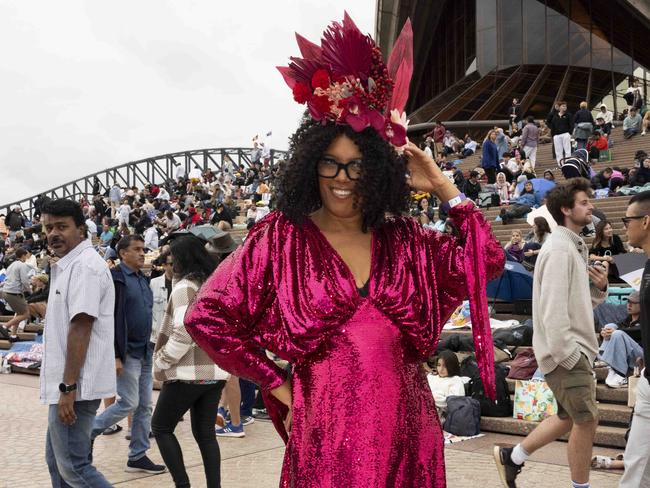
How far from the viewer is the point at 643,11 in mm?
32312

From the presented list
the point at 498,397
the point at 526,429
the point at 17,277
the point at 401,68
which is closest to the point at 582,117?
the point at 17,277

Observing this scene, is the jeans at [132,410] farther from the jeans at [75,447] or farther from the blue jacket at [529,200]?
the blue jacket at [529,200]

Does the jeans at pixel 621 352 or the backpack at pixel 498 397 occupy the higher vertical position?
the jeans at pixel 621 352

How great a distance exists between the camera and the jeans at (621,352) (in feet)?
22.3

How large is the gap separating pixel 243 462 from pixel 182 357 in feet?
5.99

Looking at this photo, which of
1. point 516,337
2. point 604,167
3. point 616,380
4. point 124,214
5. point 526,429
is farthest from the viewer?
point 124,214

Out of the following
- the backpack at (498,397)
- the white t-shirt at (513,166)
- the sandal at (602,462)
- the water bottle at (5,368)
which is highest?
the white t-shirt at (513,166)

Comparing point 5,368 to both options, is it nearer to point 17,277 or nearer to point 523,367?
point 17,277

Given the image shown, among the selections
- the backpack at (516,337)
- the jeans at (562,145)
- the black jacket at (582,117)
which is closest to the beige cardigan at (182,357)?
the backpack at (516,337)

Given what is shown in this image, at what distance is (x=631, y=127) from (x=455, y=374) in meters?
15.5

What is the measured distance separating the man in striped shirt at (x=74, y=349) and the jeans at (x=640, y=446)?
2.47 m

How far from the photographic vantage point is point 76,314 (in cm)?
358

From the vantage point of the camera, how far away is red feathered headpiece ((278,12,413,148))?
2.32 metres

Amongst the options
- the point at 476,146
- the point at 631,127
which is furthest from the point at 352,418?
the point at 476,146
